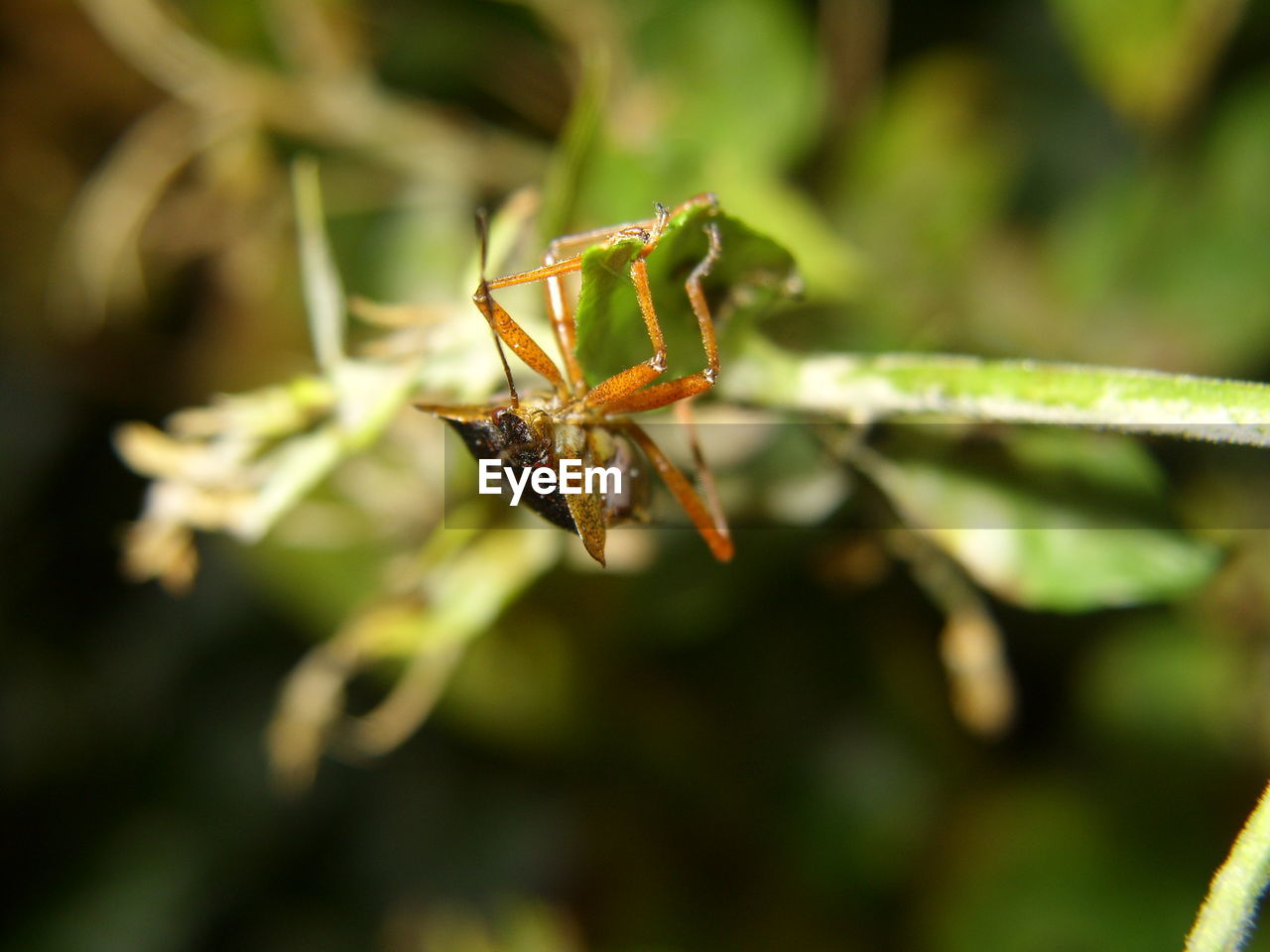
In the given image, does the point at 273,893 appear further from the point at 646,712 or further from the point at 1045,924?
→ the point at 1045,924

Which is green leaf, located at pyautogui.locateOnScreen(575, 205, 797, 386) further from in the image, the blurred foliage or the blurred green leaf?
the blurred green leaf

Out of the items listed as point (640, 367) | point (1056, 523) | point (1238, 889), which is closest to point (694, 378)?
point (640, 367)

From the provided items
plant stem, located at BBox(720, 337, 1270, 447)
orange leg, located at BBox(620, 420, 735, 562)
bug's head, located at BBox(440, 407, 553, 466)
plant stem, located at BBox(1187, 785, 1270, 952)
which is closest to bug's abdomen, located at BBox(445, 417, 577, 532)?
bug's head, located at BBox(440, 407, 553, 466)

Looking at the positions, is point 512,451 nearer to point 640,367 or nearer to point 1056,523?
point 640,367

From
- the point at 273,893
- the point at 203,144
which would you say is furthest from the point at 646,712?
the point at 203,144

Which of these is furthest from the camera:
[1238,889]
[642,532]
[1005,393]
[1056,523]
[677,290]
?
[642,532]

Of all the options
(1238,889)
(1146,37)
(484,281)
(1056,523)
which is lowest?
(1238,889)

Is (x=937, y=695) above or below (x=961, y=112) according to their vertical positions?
below
